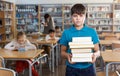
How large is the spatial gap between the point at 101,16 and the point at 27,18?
344 centimetres

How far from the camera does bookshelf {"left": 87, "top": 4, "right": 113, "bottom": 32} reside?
11031 millimetres

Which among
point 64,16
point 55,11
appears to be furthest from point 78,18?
point 55,11

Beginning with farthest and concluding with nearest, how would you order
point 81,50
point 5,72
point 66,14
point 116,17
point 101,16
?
point 66,14 → point 101,16 → point 116,17 → point 5,72 → point 81,50

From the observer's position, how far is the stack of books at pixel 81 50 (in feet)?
6.57

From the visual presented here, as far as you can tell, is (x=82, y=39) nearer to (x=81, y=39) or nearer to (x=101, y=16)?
(x=81, y=39)

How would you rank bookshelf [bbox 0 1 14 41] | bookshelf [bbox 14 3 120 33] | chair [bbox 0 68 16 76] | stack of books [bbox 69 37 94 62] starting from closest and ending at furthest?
stack of books [bbox 69 37 94 62] < chair [bbox 0 68 16 76] < bookshelf [bbox 0 1 14 41] < bookshelf [bbox 14 3 120 33]

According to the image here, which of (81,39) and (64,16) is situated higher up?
(64,16)

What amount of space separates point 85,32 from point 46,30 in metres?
6.43

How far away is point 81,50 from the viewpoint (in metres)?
2.01

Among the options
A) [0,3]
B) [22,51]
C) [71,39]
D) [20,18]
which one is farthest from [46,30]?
[71,39]

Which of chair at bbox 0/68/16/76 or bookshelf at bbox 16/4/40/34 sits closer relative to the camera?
chair at bbox 0/68/16/76

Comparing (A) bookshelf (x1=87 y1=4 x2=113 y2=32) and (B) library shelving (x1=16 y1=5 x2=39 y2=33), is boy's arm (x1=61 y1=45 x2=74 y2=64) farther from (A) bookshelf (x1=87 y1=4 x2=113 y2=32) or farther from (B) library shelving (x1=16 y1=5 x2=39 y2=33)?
(B) library shelving (x1=16 y1=5 x2=39 y2=33)

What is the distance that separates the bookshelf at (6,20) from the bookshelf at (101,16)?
11.6 feet

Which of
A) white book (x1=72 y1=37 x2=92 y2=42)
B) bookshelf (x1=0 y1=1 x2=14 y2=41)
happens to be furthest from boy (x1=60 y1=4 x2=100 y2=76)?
A: bookshelf (x1=0 y1=1 x2=14 y2=41)
